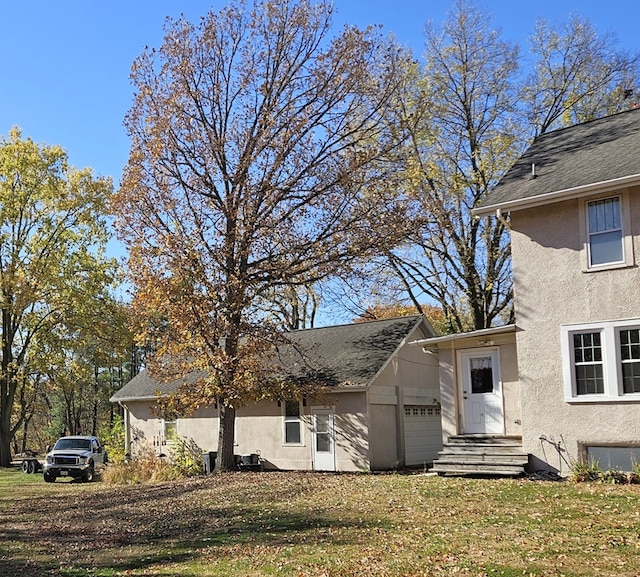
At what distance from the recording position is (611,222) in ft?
53.3

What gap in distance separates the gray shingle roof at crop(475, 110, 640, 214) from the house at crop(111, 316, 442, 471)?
7266 millimetres

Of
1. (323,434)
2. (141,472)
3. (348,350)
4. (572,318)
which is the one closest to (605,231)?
(572,318)

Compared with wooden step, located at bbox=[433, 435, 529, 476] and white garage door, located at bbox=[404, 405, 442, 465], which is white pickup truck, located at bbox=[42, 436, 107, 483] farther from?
wooden step, located at bbox=[433, 435, 529, 476]

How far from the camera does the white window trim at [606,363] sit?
51.4ft

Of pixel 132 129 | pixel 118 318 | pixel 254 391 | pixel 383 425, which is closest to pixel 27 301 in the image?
pixel 118 318

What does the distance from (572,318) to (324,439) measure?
9668mm

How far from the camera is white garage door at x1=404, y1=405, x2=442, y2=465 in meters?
23.9

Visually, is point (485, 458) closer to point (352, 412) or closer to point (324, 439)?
point (352, 412)

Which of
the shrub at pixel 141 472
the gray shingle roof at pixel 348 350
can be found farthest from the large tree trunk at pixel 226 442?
the gray shingle roof at pixel 348 350

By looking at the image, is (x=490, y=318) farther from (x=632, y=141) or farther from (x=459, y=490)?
(x=459, y=490)

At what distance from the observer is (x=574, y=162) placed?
59.2 feet

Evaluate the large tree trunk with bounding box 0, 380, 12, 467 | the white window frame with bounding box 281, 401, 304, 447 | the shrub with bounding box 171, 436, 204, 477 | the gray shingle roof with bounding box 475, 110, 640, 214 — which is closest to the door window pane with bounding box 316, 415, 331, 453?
the white window frame with bounding box 281, 401, 304, 447

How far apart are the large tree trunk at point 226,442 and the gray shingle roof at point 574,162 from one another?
10497 millimetres

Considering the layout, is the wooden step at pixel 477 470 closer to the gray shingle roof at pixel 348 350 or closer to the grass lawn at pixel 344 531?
the grass lawn at pixel 344 531
